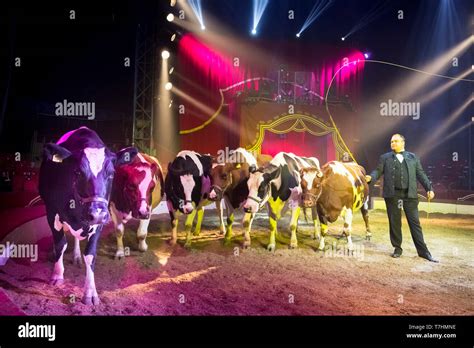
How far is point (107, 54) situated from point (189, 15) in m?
3.66

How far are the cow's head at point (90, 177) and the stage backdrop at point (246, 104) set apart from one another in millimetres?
9883

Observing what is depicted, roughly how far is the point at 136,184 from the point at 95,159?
1495 millimetres

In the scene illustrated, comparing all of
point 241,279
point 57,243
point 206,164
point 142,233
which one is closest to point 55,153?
point 57,243

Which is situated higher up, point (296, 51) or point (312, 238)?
point (296, 51)

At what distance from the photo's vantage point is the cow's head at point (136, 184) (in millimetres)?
4512

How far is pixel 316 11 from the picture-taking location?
565 inches

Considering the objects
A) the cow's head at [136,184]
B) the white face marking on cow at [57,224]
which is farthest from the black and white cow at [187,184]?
the white face marking on cow at [57,224]

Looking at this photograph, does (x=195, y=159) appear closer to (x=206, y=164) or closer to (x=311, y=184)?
(x=206, y=164)

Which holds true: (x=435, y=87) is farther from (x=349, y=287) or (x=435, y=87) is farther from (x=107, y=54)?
(x=349, y=287)

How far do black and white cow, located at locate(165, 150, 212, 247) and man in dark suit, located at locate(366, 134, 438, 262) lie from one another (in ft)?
9.30

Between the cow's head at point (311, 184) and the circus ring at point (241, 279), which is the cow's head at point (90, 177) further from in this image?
the cow's head at point (311, 184)
